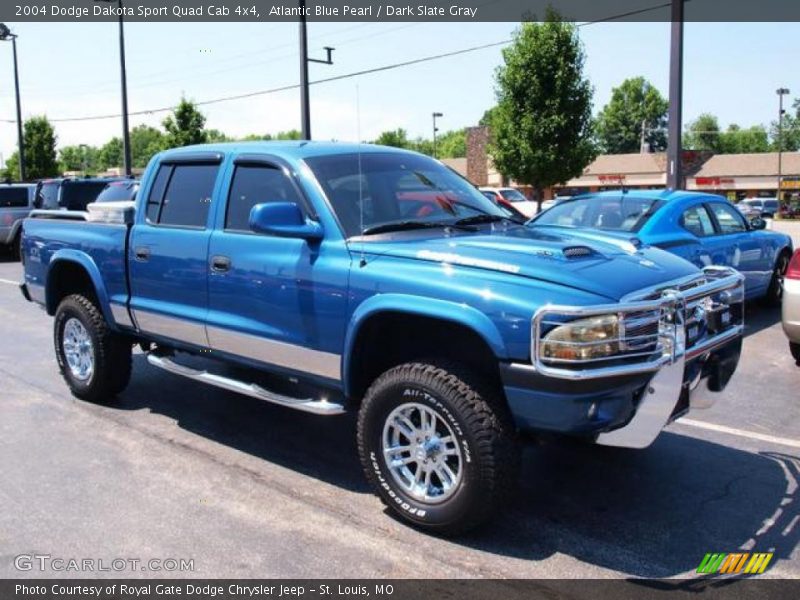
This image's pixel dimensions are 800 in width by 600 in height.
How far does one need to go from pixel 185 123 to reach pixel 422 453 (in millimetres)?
30782

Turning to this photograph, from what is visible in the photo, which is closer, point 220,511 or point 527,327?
point 527,327

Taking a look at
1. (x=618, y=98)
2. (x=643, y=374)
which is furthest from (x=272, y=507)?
(x=618, y=98)

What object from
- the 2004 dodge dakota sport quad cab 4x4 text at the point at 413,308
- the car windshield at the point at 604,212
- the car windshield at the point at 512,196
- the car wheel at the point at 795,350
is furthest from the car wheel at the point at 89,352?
the car windshield at the point at 512,196

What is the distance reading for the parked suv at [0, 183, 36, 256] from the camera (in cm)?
1966

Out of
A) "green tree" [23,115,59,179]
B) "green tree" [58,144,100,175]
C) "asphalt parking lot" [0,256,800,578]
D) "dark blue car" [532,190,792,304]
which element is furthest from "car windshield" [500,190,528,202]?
"green tree" [58,144,100,175]

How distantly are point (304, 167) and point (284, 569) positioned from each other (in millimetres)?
2312

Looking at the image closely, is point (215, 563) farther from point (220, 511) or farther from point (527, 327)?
point (527, 327)

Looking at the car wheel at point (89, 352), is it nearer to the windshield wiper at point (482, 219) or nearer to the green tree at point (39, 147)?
the windshield wiper at point (482, 219)

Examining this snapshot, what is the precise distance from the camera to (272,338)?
14.7ft
